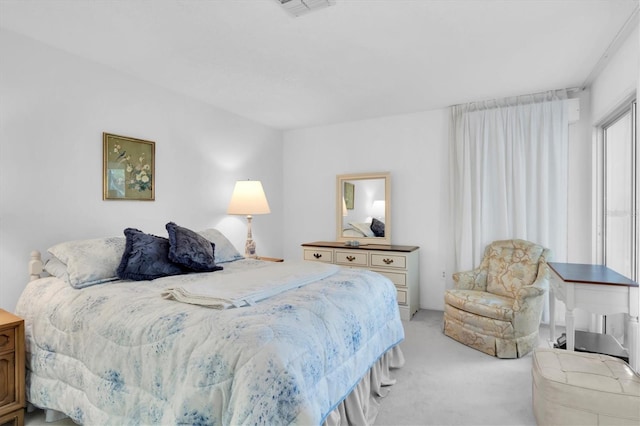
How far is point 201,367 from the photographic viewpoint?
1.42 meters

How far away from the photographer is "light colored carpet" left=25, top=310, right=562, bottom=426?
81.7 inches

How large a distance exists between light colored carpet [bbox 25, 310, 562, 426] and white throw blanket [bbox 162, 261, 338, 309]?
95 cm

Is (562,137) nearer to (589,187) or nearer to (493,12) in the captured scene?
(589,187)

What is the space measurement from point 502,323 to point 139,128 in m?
3.62

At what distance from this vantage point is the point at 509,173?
3.81 metres

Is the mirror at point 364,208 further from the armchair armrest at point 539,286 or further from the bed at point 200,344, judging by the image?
the bed at point 200,344

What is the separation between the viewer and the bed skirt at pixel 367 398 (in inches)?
73.2

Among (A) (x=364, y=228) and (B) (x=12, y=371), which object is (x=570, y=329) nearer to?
(A) (x=364, y=228)

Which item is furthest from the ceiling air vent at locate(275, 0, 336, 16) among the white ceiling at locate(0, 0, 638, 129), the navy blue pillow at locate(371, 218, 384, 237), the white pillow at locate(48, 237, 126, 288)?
the navy blue pillow at locate(371, 218, 384, 237)

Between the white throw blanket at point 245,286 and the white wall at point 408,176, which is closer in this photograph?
the white throw blanket at point 245,286

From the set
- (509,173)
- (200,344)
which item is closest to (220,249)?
(200,344)

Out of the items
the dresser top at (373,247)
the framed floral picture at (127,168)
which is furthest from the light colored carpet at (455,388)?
the framed floral picture at (127,168)

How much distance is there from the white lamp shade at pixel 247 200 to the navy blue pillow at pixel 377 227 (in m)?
1.44

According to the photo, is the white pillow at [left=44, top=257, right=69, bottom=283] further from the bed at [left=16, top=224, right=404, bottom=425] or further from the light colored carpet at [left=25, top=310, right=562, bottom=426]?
the light colored carpet at [left=25, top=310, right=562, bottom=426]
